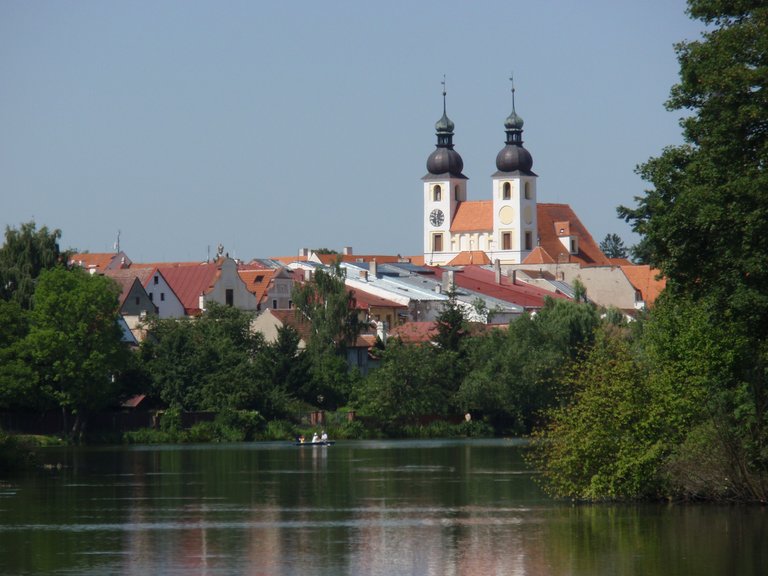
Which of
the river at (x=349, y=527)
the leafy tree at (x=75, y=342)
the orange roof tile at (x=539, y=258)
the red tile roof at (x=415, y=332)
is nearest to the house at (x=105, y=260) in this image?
the red tile roof at (x=415, y=332)

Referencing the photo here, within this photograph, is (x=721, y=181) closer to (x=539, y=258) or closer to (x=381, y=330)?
(x=381, y=330)

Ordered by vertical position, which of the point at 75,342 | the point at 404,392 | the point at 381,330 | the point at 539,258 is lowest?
the point at 404,392

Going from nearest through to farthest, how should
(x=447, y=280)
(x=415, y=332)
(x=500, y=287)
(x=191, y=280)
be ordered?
(x=415, y=332), (x=191, y=280), (x=447, y=280), (x=500, y=287)

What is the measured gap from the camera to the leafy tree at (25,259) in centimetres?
8588

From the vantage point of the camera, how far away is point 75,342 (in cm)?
8000

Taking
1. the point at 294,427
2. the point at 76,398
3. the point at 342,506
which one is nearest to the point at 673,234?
the point at 342,506

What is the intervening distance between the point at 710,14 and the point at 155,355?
57.4 metres

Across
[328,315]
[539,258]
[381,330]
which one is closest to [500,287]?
[381,330]

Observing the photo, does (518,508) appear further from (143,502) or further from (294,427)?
(294,427)

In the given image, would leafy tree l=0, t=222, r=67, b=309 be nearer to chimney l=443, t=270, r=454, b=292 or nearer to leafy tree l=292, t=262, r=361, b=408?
leafy tree l=292, t=262, r=361, b=408

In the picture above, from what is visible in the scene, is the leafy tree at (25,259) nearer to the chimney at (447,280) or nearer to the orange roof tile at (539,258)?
the chimney at (447,280)

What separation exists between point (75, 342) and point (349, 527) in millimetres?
44331

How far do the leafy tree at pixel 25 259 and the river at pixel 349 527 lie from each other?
29824 mm

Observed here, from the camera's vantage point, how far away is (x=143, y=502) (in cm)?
4497
